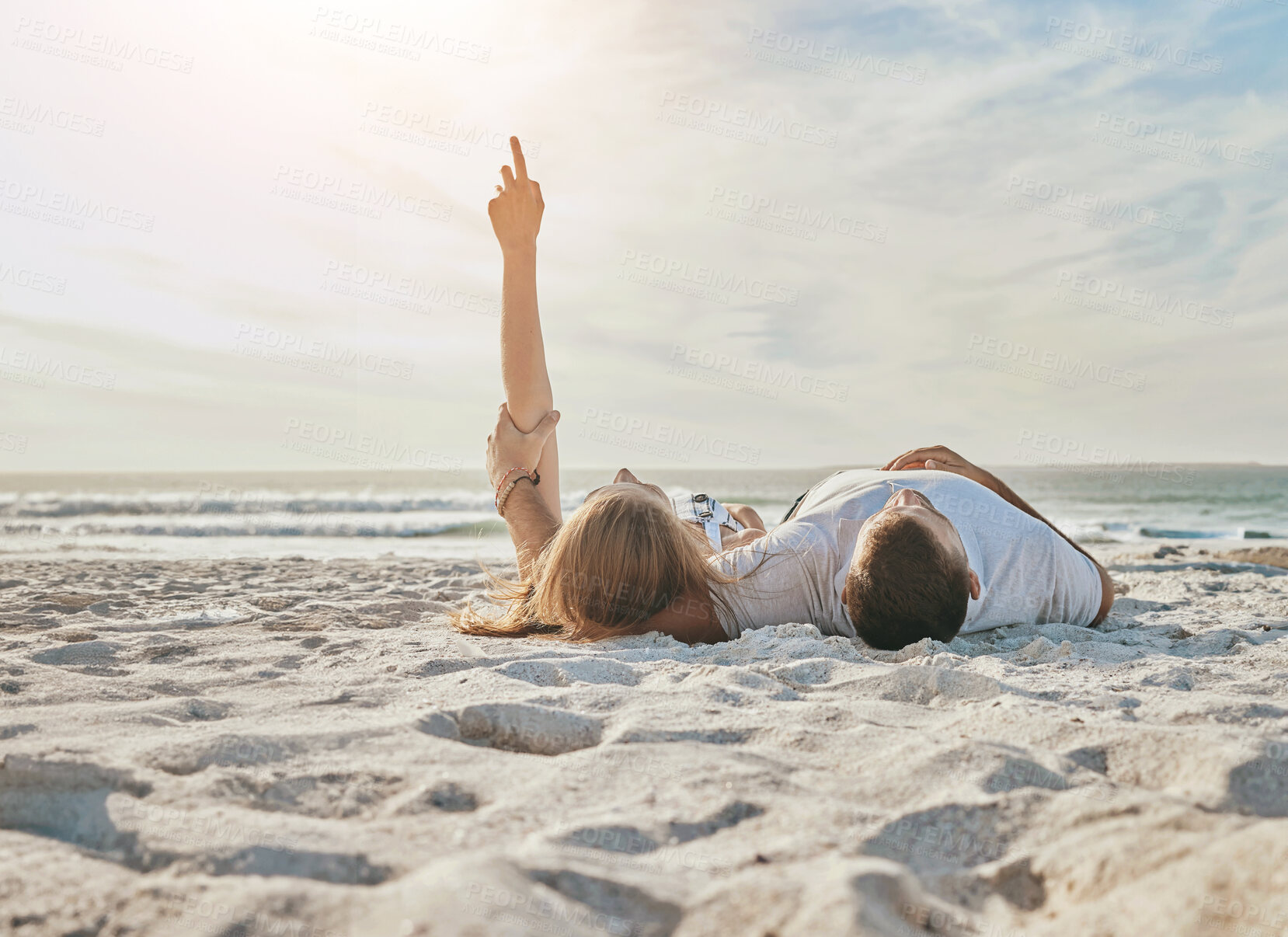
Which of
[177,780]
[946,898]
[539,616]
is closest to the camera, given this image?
[946,898]

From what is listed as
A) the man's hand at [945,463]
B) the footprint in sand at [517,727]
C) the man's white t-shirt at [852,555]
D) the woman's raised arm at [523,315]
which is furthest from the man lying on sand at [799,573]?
the footprint in sand at [517,727]

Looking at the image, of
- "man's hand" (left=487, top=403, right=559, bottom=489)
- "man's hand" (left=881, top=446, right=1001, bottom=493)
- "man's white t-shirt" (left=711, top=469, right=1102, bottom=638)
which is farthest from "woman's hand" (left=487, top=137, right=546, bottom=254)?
"man's hand" (left=881, top=446, right=1001, bottom=493)

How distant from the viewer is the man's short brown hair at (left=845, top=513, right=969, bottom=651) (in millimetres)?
2402

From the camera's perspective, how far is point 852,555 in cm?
292

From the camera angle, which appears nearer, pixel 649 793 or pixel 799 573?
pixel 649 793

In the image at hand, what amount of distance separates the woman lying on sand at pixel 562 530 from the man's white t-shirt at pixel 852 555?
0.17 meters

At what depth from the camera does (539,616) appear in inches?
123

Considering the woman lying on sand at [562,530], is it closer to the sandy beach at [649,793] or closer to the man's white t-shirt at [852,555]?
the man's white t-shirt at [852,555]

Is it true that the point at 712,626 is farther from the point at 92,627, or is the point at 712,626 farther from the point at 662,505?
the point at 92,627

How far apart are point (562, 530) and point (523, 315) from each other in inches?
45.9

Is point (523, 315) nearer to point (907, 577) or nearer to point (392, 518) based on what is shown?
point (907, 577)

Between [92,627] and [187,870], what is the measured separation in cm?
262

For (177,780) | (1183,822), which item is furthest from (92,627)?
(1183,822)

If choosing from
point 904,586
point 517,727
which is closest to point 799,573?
point 904,586
